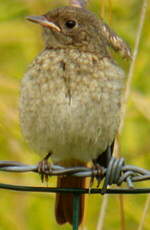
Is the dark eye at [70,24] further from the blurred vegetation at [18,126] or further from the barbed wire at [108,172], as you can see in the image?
the barbed wire at [108,172]

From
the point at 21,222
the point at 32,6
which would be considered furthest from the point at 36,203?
the point at 32,6

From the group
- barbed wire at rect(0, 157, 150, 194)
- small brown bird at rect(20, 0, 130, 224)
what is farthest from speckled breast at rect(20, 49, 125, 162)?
barbed wire at rect(0, 157, 150, 194)

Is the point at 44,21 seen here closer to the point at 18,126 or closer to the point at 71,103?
the point at 71,103

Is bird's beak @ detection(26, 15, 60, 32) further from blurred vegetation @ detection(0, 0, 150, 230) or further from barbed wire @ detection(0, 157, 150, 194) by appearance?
barbed wire @ detection(0, 157, 150, 194)

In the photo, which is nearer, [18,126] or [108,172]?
[108,172]

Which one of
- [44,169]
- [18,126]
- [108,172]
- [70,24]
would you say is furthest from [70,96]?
[108,172]

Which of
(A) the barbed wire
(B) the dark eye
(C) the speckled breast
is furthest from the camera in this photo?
(B) the dark eye
